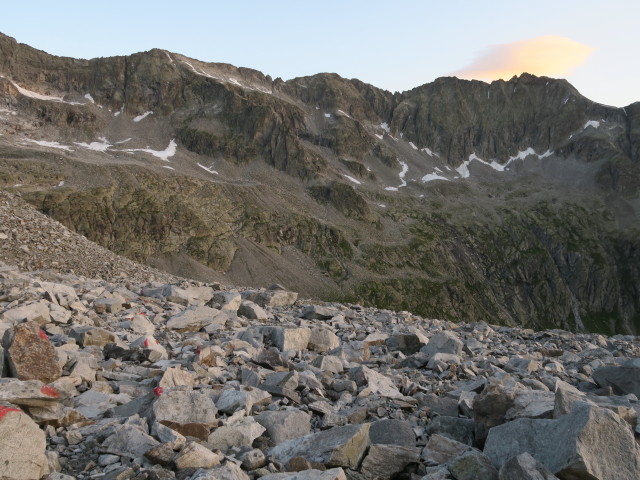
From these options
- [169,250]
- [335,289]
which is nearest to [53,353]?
[169,250]

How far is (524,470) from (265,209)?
12495 cm

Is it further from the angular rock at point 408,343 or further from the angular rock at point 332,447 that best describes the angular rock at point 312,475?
the angular rock at point 408,343

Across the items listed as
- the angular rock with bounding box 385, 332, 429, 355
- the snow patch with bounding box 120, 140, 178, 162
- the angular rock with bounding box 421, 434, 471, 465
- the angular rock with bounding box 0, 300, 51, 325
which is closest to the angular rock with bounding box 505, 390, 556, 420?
the angular rock with bounding box 421, 434, 471, 465

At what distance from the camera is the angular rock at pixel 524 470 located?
5824mm

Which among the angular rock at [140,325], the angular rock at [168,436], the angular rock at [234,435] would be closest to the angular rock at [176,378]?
the angular rock at [168,436]

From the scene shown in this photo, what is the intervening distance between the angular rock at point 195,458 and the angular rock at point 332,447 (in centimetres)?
110

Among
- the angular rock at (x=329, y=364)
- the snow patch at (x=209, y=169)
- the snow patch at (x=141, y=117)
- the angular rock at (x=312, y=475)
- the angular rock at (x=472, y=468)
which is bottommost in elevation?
the angular rock at (x=329, y=364)

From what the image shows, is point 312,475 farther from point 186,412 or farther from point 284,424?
point 186,412

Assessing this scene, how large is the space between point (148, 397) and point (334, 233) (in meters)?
125

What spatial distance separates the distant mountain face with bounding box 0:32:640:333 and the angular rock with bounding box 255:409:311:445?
94577 mm

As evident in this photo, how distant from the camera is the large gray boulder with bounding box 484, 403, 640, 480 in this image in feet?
19.7

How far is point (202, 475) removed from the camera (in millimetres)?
5875

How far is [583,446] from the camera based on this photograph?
606 cm

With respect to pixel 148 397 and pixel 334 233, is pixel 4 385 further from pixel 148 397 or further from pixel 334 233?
pixel 334 233
